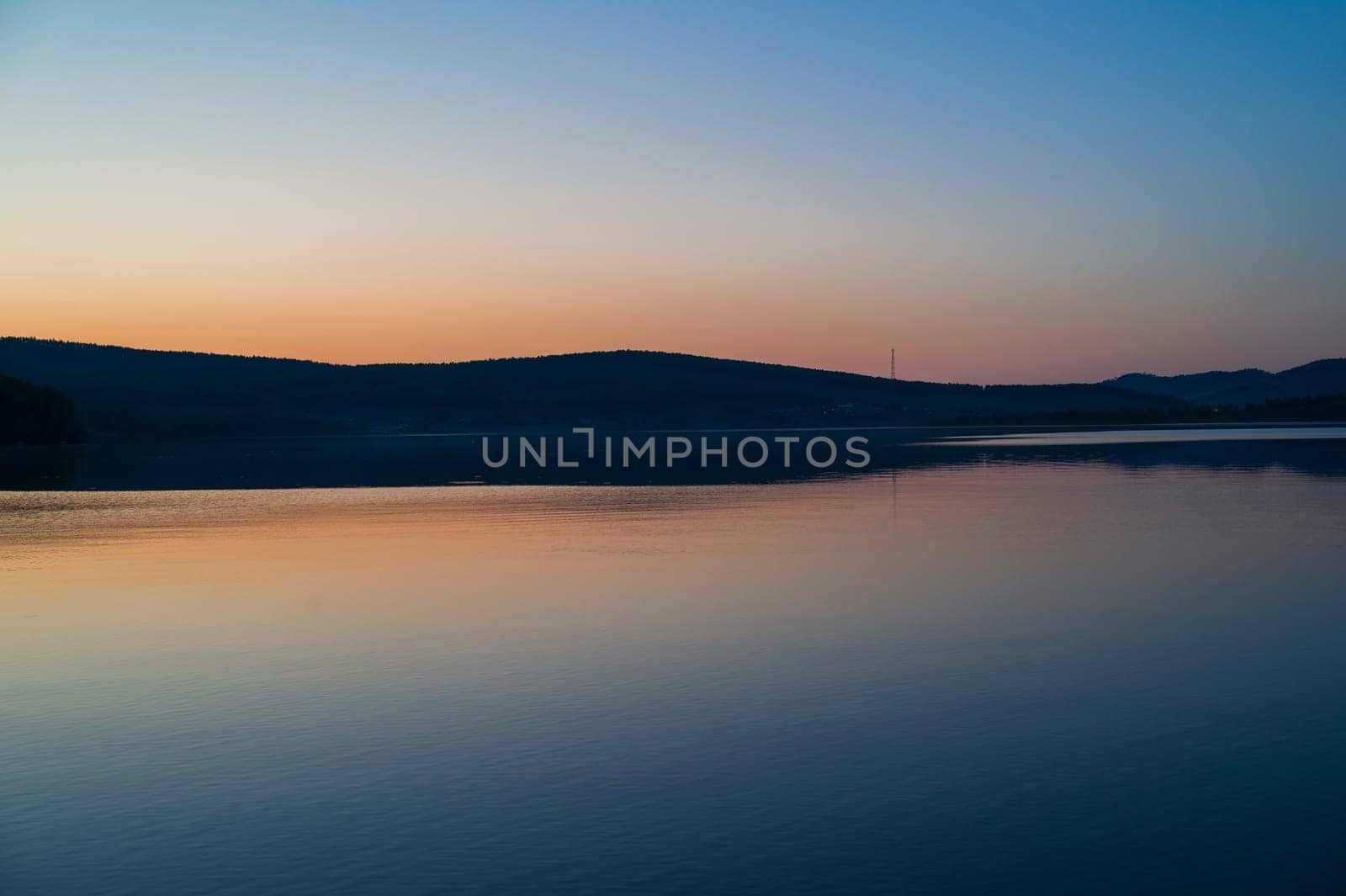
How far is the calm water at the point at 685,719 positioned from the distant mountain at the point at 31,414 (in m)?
84.8

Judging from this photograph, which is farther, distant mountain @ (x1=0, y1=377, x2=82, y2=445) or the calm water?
distant mountain @ (x1=0, y1=377, x2=82, y2=445)

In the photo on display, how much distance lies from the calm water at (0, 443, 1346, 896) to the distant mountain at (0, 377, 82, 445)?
84831 millimetres

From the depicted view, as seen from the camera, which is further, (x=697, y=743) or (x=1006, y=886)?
(x=697, y=743)

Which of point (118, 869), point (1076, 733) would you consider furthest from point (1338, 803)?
point (118, 869)

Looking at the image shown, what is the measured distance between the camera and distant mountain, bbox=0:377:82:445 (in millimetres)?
100250

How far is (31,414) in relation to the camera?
101312 millimetres

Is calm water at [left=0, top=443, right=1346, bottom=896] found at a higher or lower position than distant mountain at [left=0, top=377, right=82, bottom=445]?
lower

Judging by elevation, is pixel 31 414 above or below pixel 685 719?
above

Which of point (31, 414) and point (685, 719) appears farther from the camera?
point (31, 414)

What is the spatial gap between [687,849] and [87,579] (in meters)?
17.5

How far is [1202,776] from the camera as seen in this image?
32.7 feet

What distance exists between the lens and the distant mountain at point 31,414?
100250 mm

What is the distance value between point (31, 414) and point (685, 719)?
10366 centimetres

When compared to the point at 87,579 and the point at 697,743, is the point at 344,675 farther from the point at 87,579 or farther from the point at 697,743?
the point at 87,579
